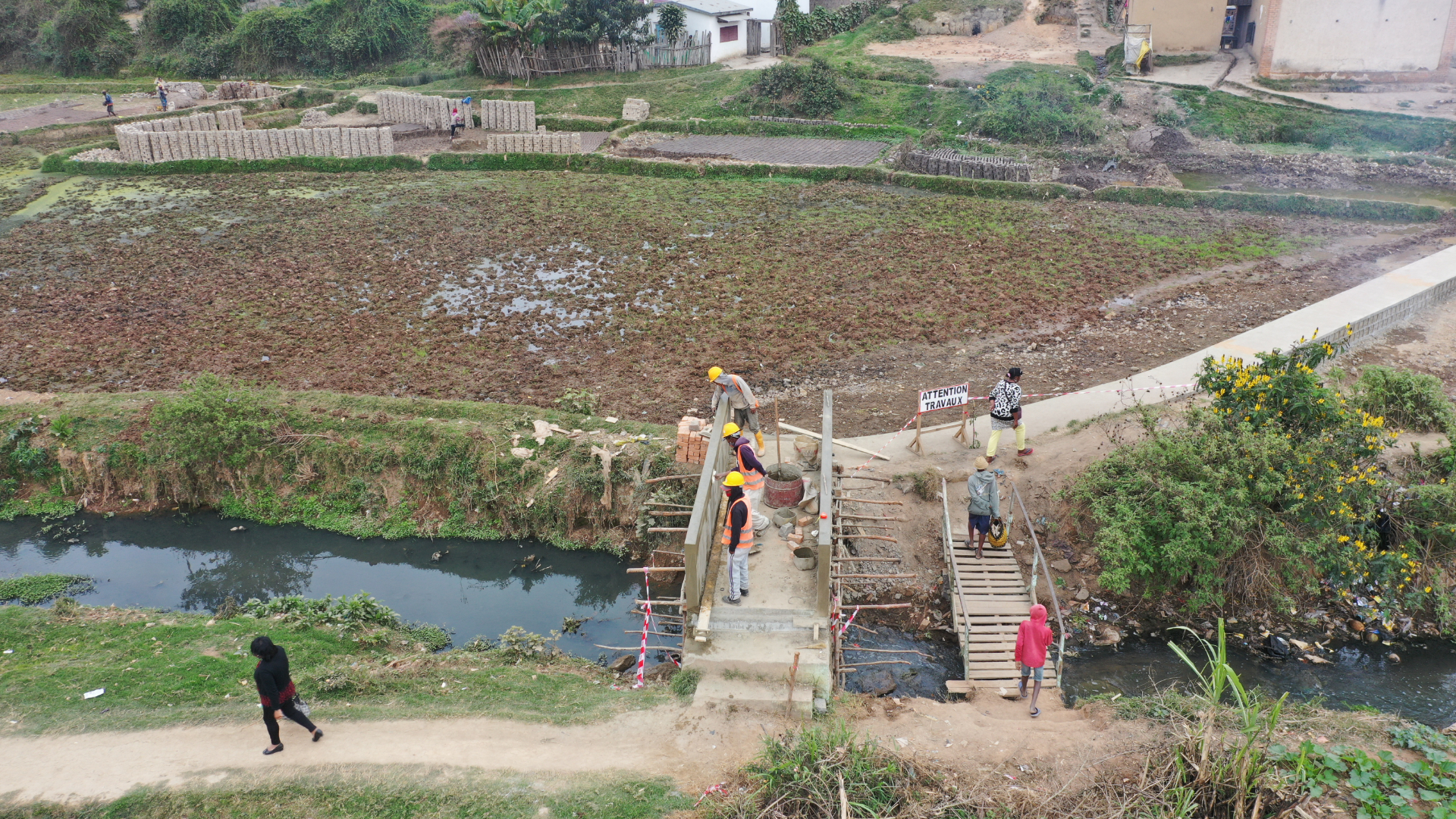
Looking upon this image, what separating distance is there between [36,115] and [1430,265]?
158 ft

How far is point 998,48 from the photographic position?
38.4 meters

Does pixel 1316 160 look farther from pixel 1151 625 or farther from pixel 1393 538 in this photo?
pixel 1151 625

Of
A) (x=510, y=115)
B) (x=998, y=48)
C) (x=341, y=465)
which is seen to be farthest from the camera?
(x=998, y=48)

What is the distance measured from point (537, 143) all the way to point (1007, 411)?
2227 centimetres

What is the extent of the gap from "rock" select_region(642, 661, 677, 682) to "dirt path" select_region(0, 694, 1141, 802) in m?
1.01

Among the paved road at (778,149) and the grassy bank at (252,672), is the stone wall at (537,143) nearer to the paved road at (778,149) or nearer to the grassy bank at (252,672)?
the paved road at (778,149)

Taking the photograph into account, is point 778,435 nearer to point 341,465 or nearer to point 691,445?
point 691,445

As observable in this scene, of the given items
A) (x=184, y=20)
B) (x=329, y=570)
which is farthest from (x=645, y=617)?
(x=184, y=20)

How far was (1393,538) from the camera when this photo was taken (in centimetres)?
1164

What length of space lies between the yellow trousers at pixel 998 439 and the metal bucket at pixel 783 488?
3.02 meters

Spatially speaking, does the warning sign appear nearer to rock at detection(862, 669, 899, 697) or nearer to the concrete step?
rock at detection(862, 669, 899, 697)

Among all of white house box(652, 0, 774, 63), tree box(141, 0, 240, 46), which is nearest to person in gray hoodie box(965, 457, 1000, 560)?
white house box(652, 0, 774, 63)

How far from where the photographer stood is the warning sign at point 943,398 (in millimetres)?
13281

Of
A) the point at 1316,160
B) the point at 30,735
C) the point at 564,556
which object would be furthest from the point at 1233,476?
the point at 1316,160
